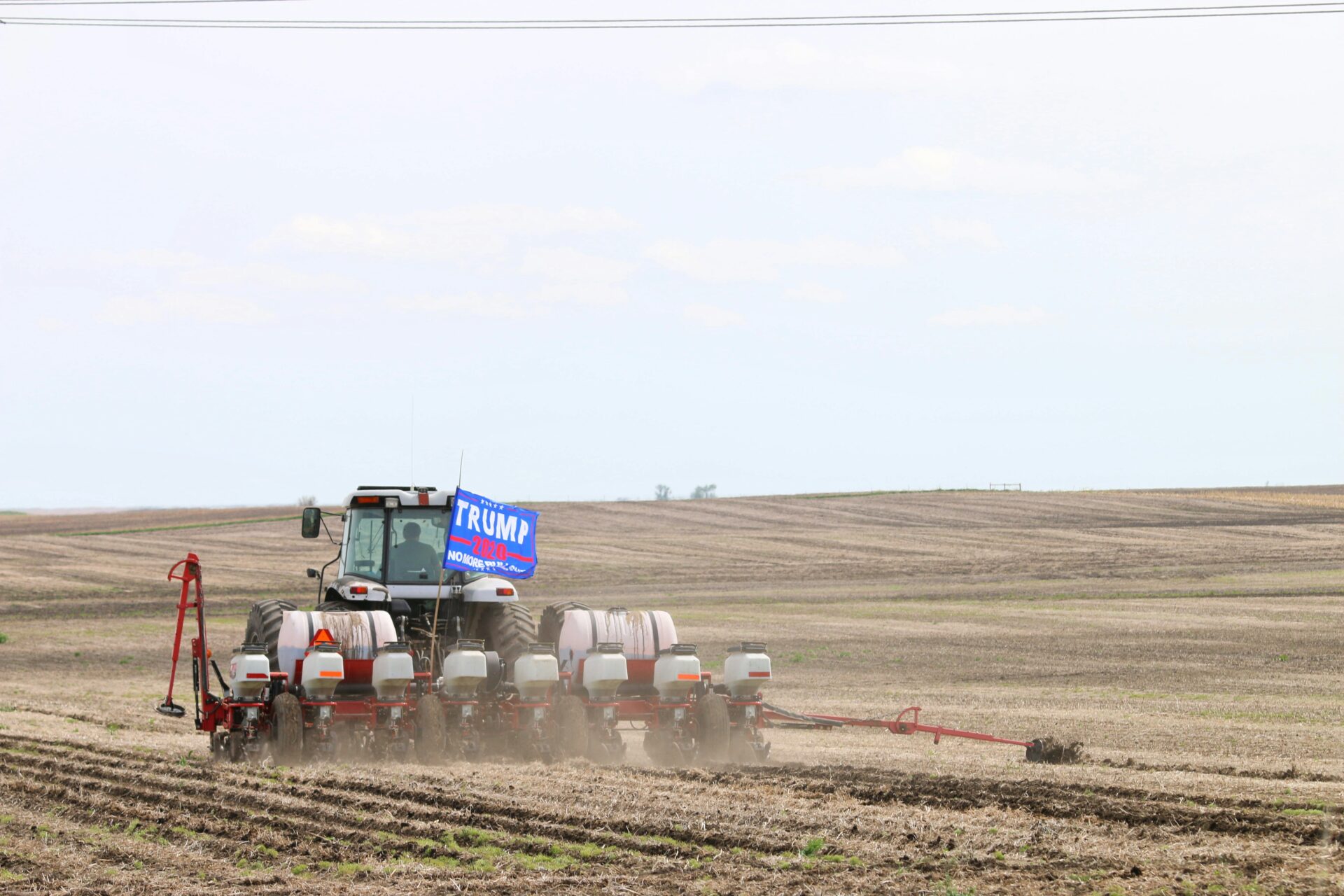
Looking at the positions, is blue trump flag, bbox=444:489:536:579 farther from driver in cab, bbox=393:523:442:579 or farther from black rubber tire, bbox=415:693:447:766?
black rubber tire, bbox=415:693:447:766

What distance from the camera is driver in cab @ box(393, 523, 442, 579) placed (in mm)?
15781

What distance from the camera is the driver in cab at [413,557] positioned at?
15.8 m

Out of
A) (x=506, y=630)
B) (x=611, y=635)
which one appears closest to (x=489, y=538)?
(x=506, y=630)

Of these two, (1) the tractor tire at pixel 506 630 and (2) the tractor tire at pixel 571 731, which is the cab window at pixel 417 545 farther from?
(2) the tractor tire at pixel 571 731

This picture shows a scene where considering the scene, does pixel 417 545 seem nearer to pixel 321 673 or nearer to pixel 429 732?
pixel 321 673

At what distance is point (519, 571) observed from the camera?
1556cm

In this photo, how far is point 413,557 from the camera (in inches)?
624

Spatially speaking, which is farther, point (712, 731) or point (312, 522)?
point (312, 522)

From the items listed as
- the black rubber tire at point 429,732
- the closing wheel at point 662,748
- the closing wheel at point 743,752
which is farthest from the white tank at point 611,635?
the black rubber tire at point 429,732

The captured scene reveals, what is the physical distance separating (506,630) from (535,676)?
4.22 feet

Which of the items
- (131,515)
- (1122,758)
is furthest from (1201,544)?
(131,515)

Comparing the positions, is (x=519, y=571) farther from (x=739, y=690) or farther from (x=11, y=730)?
(x=11, y=730)

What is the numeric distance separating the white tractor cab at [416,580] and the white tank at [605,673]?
1.00 m

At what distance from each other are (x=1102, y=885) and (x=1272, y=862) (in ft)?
3.88
